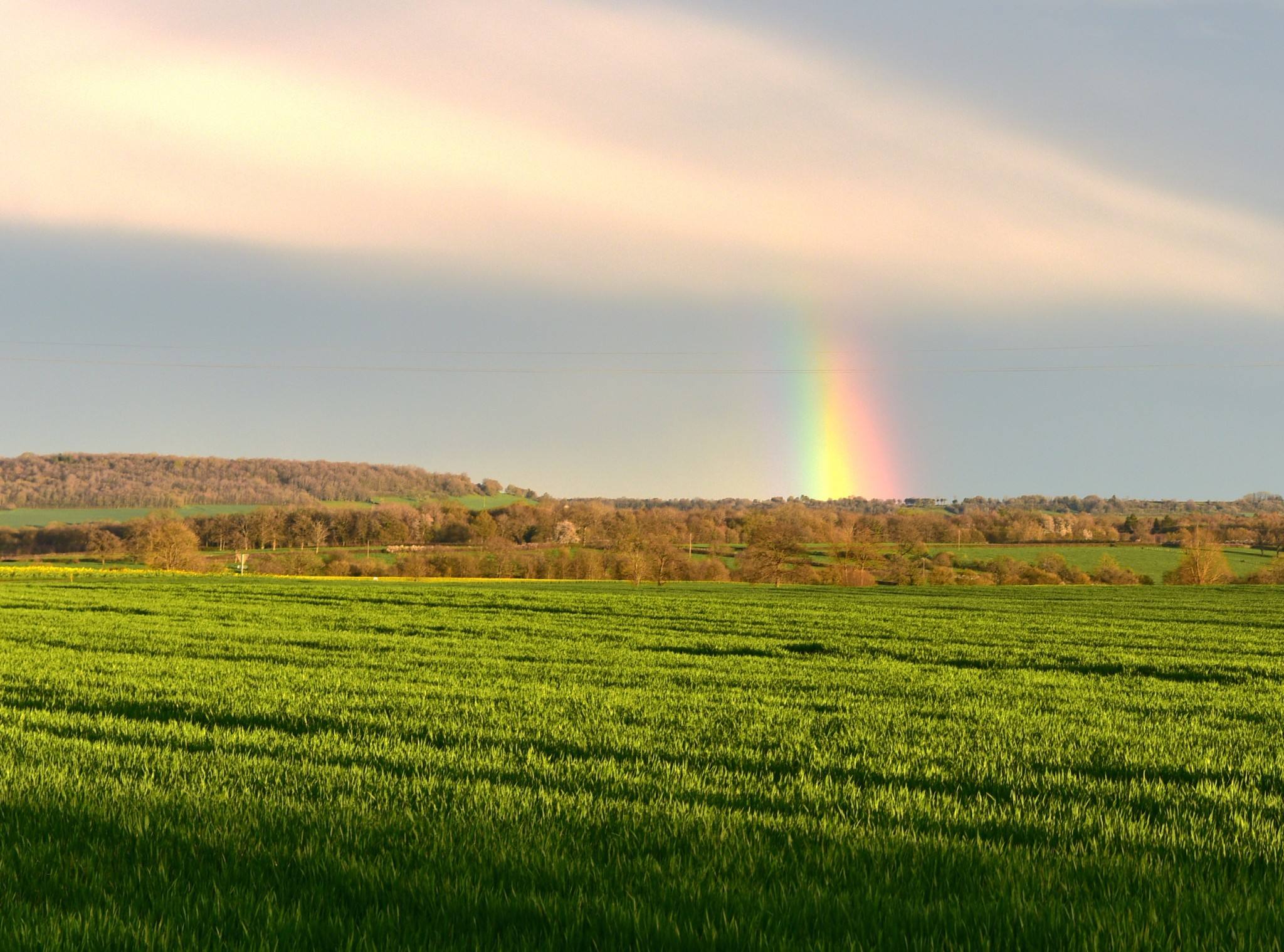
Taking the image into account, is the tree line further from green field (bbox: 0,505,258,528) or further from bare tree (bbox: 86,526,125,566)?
green field (bbox: 0,505,258,528)

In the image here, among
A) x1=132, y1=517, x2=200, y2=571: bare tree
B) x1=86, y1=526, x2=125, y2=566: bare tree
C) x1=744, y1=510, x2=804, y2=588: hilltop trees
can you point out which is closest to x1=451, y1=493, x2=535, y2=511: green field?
x1=86, y1=526, x2=125, y2=566: bare tree

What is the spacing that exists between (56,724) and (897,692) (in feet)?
42.9

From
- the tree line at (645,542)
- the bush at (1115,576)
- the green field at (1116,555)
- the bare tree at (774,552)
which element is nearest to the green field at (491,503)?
the tree line at (645,542)

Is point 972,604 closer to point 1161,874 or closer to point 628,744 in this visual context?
point 628,744

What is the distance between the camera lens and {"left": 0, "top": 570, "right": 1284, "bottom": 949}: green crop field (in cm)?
524

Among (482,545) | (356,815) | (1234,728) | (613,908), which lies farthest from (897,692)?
(482,545)

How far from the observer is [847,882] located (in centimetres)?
600

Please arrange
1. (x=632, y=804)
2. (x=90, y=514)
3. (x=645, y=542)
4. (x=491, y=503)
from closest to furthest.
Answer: (x=632, y=804) < (x=645, y=542) < (x=90, y=514) < (x=491, y=503)

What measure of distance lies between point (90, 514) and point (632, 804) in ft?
621

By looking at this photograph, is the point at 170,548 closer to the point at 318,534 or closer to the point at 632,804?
the point at 318,534

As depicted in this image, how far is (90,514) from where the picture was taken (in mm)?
172250

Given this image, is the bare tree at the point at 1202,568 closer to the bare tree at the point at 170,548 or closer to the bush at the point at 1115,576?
the bush at the point at 1115,576

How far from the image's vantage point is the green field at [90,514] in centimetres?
15950

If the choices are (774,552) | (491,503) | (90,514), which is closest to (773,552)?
(774,552)
